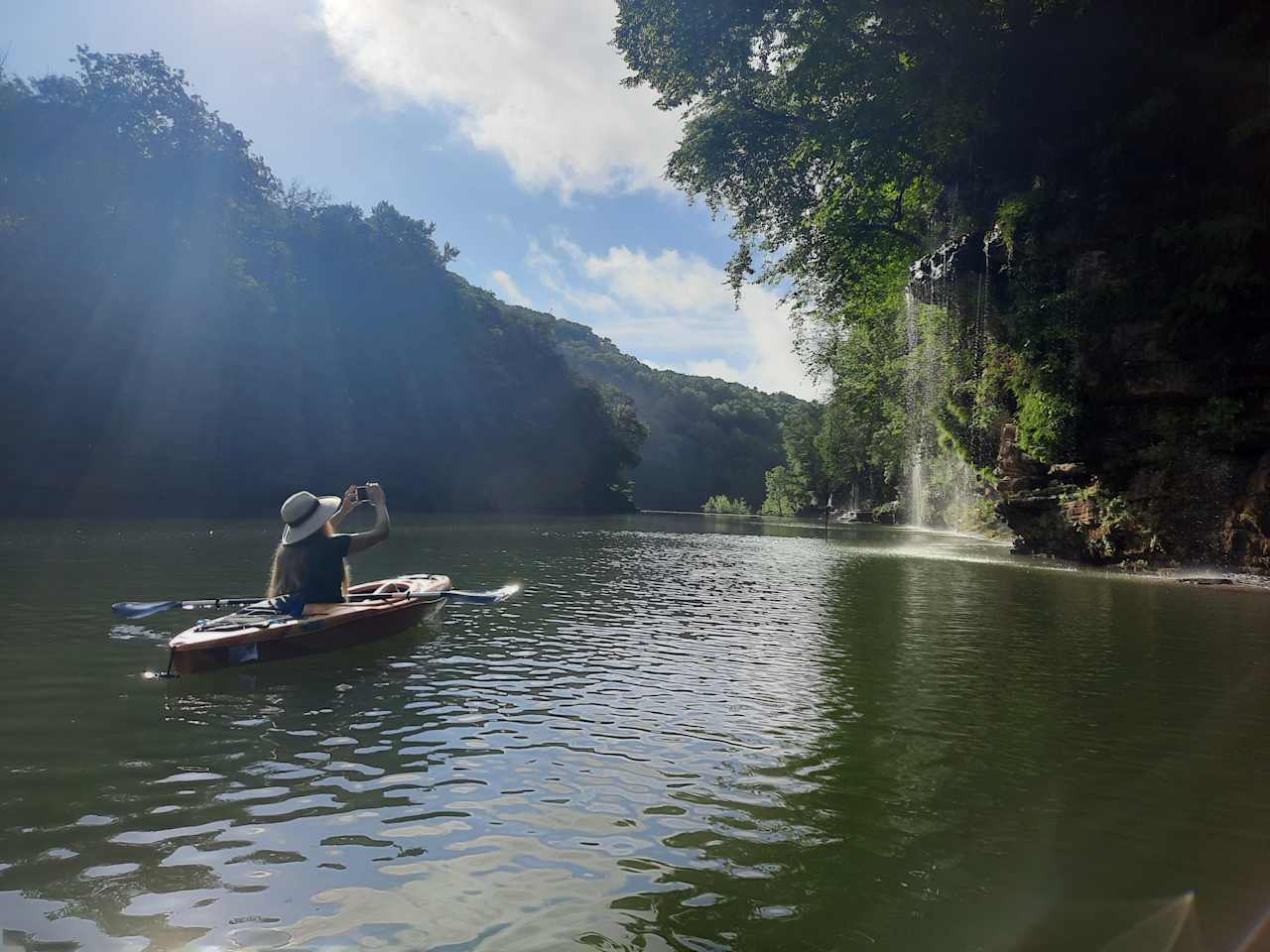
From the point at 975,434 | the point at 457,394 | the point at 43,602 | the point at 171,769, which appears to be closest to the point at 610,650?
the point at 171,769

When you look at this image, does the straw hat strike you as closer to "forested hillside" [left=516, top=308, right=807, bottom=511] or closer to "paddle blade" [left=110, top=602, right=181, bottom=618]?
"paddle blade" [left=110, top=602, right=181, bottom=618]

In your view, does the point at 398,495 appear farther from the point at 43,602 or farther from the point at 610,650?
the point at 610,650

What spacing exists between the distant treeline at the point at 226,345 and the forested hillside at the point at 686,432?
49433 millimetres

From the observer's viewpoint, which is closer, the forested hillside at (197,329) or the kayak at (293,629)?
the kayak at (293,629)

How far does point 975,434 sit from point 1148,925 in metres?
30.2

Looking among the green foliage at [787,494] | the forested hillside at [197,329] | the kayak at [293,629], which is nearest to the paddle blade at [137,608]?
the kayak at [293,629]

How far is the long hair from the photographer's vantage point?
10.1m

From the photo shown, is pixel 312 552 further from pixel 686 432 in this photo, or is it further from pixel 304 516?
pixel 686 432

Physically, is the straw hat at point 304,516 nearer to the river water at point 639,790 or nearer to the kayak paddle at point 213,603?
the kayak paddle at point 213,603

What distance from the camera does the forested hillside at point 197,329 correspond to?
49188 mm

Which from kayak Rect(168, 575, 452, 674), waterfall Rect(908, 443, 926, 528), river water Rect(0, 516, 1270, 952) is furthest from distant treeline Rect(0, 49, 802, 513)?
river water Rect(0, 516, 1270, 952)

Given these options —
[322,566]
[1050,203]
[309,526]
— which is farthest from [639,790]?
[1050,203]

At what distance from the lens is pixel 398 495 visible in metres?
77.6

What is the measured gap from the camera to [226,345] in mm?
61344
